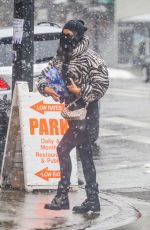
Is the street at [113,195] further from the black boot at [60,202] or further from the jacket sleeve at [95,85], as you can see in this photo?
the jacket sleeve at [95,85]

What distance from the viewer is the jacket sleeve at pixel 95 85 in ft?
29.4

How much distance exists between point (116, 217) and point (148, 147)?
6091mm

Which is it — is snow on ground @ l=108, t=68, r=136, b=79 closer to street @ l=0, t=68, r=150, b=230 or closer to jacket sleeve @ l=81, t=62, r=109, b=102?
street @ l=0, t=68, r=150, b=230

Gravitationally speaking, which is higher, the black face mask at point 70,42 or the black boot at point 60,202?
the black face mask at point 70,42

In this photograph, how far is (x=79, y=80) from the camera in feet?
29.6

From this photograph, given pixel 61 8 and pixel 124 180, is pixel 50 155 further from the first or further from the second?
pixel 61 8

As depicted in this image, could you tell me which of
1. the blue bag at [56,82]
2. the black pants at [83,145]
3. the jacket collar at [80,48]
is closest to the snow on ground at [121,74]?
the blue bag at [56,82]

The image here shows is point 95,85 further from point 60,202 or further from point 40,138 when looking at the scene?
point 40,138

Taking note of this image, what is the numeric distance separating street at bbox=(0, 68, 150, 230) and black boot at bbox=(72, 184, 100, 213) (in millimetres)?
99

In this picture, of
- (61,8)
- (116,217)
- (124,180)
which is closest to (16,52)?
(124,180)

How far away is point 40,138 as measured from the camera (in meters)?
10.5

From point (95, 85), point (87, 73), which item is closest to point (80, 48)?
point (87, 73)

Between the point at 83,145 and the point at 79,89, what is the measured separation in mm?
583

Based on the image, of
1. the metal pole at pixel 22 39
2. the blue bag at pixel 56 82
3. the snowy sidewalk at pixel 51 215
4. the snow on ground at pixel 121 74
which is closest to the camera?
the snowy sidewalk at pixel 51 215
